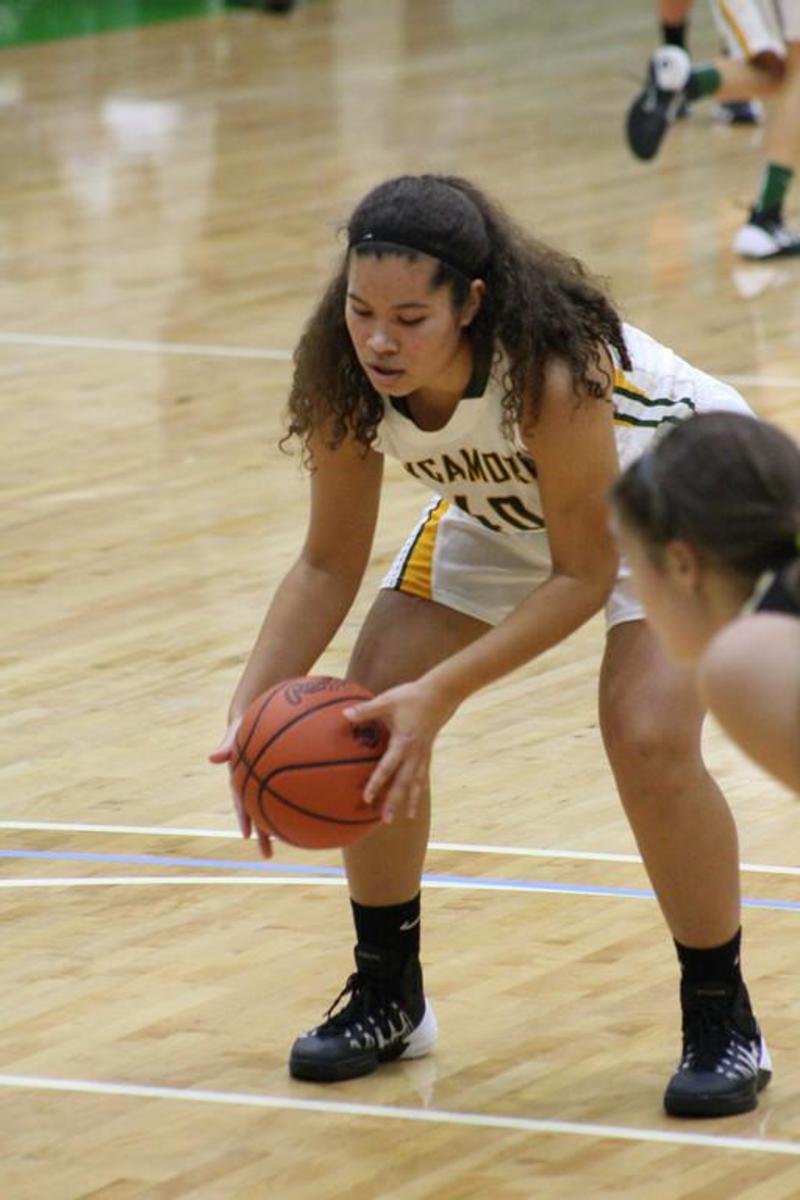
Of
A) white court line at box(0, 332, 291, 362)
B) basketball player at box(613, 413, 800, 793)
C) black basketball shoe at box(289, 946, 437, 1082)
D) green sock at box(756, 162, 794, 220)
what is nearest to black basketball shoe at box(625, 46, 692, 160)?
green sock at box(756, 162, 794, 220)

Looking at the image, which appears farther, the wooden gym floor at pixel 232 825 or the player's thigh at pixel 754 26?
the player's thigh at pixel 754 26

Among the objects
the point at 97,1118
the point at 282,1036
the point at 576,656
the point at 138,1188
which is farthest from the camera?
the point at 576,656

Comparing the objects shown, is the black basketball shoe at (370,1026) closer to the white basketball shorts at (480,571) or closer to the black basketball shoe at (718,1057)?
the black basketball shoe at (718,1057)

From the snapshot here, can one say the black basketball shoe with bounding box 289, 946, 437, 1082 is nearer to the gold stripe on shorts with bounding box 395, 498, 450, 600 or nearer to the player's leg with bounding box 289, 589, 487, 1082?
the player's leg with bounding box 289, 589, 487, 1082

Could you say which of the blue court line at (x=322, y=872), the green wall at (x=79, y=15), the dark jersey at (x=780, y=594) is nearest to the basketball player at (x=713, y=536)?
the dark jersey at (x=780, y=594)

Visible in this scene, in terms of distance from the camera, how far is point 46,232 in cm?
1105

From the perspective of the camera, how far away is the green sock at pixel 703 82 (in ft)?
36.4

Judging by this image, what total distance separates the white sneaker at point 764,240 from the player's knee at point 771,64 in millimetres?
682

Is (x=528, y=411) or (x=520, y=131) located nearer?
(x=528, y=411)

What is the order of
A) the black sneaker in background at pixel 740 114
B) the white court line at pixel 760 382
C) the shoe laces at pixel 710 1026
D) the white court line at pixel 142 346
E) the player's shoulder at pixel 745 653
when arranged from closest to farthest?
1. the player's shoulder at pixel 745 653
2. the shoe laces at pixel 710 1026
3. the white court line at pixel 760 382
4. the white court line at pixel 142 346
5. the black sneaker in background at pixel 740 114

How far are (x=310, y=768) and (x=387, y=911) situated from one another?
0.46m

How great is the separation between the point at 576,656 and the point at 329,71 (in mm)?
10206

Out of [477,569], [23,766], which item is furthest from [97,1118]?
[23,766]

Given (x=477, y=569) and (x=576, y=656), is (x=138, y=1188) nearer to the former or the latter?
(x=477, y=569)
